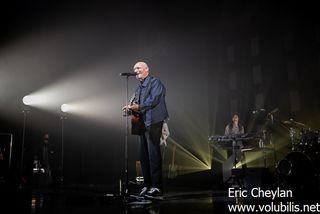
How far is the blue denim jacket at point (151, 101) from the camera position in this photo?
3553mm

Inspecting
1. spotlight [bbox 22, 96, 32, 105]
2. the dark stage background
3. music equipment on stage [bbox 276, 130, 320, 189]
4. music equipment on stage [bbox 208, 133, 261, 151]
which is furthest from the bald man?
spotlight [bbox 22, 96, 32, 105]

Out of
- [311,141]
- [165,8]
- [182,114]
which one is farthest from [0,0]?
[311,141]

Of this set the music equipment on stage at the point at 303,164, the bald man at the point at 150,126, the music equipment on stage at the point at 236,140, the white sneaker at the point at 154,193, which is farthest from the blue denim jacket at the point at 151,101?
the music equipment on stage at the point at 236,140

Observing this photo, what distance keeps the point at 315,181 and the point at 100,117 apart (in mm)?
5778

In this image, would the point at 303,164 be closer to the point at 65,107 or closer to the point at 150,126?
the point at 150,126

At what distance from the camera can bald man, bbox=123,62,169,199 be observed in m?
3.50

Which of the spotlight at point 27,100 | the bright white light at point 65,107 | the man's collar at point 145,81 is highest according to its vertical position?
the spotlight at point 27,100

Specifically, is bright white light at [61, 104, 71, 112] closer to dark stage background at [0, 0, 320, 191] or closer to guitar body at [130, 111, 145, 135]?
dark stage background at [0, 0, 320, 191]

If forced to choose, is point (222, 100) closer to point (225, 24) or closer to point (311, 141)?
point (225, 24)

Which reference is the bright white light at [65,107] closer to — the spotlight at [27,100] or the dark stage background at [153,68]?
the dark stage background at [153,68]

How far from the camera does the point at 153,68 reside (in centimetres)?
969

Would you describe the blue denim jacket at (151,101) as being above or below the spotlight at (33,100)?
below

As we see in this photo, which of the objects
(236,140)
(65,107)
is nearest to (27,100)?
(65,107)

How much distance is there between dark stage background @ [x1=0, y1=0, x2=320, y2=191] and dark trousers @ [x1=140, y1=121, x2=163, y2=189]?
4.38 m
